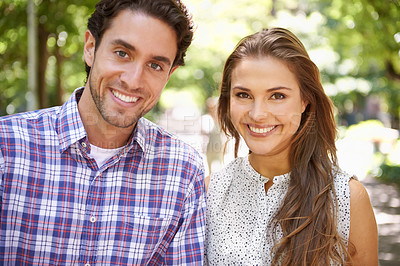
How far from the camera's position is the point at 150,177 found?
2586mm

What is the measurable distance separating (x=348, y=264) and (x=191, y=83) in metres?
15.4

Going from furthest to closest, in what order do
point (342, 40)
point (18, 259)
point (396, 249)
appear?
point (342, 40) → point (396, 249) → point (18, 259)

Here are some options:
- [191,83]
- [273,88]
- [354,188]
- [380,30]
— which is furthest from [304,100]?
[191,83]

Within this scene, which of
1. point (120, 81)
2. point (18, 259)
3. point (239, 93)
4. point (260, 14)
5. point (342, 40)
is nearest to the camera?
point (18, 259)

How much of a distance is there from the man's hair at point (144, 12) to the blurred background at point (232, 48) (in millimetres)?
Answer: 606

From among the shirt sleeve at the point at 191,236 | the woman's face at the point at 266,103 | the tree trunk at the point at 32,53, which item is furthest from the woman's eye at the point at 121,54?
the tree trunk at the point at 32,53

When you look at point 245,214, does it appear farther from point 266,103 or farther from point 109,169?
point 109,169

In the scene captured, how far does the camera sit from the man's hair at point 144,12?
2.49 m

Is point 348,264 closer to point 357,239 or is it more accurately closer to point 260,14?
point 357,239

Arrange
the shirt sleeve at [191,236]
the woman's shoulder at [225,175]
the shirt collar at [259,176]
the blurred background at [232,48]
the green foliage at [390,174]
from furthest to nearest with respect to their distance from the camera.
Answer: the green foliage at [390,174]
the blurred background at [232,48]
the woman's shoulder at [225,175]
the shirt collar at [259,176]
the shirt sleeve at [191,236]

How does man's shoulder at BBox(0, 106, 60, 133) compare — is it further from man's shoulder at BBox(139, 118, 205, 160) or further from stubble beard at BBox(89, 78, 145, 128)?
man's shoulder at BBox(139, 118, 205, 160)

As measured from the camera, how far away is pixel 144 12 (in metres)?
2.47

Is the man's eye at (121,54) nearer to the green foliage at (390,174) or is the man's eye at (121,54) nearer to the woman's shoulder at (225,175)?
the woman's shoulder at (225,175)

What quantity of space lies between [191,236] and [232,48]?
35.4ft
